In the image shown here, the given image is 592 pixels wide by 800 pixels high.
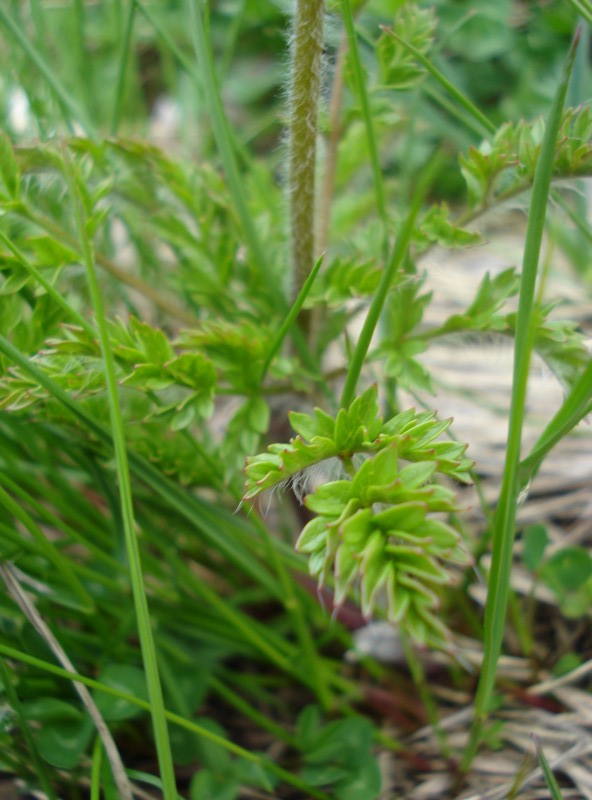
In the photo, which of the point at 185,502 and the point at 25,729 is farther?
the point at 185,502

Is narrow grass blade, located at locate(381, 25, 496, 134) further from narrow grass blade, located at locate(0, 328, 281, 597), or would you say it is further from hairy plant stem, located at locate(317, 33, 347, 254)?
narrow grass blade, located at locate(0, 328, 281, 597)

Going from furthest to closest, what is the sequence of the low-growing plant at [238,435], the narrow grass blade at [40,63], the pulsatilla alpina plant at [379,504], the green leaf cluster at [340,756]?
the narrow grass blade at [40,63] < the green leaf cluster at [340,756] < the low-growing plant at [238,435] < the pulsatilla alpina plant at [379,504]

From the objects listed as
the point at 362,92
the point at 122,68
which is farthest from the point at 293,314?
the point at 122,68

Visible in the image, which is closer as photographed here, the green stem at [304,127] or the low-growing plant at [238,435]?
the low-growing plant at [238,435]

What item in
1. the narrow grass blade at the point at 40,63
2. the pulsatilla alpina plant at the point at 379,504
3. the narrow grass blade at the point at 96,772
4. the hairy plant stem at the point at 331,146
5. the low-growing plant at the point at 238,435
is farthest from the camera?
the hairy plant stem at the point at 331,146

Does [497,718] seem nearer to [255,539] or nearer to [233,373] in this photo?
[255,539]

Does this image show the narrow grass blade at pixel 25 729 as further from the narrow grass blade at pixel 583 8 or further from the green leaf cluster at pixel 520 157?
the narrow grass blade at pixel 583 8

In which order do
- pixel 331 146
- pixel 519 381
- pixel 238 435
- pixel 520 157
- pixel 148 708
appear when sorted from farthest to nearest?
pixel 331 146 → pixel 238 435 → pixel 520 157 → pixel 148 708 → pixel 519 381

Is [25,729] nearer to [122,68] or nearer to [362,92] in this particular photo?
[362,92]

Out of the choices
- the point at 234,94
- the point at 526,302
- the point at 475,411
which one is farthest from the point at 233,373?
the point at 234,94

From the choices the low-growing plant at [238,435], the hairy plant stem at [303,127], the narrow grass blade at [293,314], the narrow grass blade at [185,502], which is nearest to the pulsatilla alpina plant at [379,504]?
the low-growing plant at [238,435]
